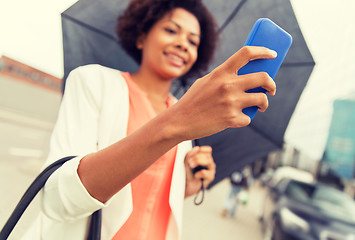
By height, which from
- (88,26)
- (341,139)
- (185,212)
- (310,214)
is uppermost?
(88,26)

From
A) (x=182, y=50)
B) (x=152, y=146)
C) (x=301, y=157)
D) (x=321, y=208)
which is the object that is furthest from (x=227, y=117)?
(x=301, y=157)

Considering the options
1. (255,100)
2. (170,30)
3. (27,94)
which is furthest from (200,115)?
(27,94)

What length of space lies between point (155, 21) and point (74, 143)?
88 centimetres

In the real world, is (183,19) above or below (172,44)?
above

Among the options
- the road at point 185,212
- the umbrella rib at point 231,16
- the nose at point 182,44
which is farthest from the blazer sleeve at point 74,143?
the road at point 185,212

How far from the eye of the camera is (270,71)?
0.64 metres

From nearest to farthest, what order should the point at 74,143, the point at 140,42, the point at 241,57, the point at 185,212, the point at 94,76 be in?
the point at 241,57 → the point at 74,143 → the point at 94,76 → the point at 140,42 → the point at 185,212

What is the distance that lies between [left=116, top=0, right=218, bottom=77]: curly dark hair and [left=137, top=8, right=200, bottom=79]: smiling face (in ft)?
0.25

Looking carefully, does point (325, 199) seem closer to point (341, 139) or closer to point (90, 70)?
point (90, 70)

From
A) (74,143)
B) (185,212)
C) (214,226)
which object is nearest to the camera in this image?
(74,143)

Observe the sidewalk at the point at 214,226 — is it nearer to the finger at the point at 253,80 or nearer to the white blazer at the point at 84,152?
the white blazer at the point at 84,152

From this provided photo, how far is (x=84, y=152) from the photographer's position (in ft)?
2.83

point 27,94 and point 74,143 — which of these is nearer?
point 74,143

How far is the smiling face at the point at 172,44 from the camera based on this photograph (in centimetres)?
126
